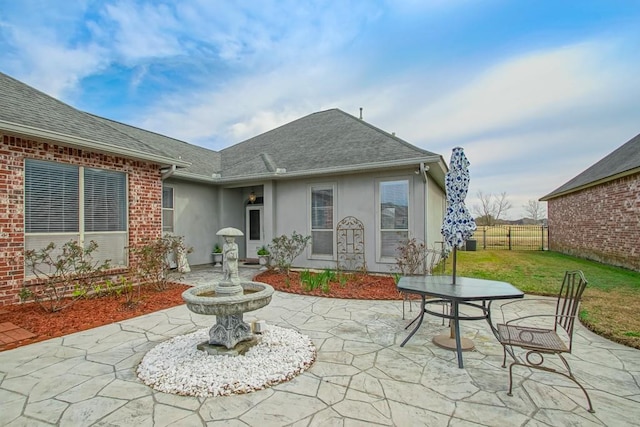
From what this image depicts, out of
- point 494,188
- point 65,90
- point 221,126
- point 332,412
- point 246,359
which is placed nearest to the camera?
point 332,412

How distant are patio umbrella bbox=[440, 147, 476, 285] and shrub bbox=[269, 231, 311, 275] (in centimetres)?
566

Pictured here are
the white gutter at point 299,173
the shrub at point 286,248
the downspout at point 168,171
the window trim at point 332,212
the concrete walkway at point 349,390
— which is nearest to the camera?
the concrete walkway at point 349,390

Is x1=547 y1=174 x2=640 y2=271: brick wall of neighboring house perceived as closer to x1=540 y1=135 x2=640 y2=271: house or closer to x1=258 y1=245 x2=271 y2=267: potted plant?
x1=540 y1=135 x2=640 y2=271: house

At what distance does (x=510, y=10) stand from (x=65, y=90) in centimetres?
1477

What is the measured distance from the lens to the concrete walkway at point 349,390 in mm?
2473

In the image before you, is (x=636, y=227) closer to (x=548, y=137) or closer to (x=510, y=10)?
(x=548, y=137)

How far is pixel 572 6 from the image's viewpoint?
23.1 ft

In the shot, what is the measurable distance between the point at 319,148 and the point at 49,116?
697cm

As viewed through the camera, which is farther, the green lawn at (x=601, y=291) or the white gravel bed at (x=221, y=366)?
the green lawn at (x=601, y=291)

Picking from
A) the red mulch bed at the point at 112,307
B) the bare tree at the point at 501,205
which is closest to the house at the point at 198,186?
the red mulch bed at the point at 112,307

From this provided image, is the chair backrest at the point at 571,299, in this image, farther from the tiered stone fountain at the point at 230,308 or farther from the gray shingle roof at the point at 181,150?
the gray shingle roof at the point at 181,150

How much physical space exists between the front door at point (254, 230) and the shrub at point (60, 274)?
575cm

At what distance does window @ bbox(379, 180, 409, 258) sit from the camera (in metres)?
8.63

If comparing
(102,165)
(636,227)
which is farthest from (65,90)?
(636,227)
